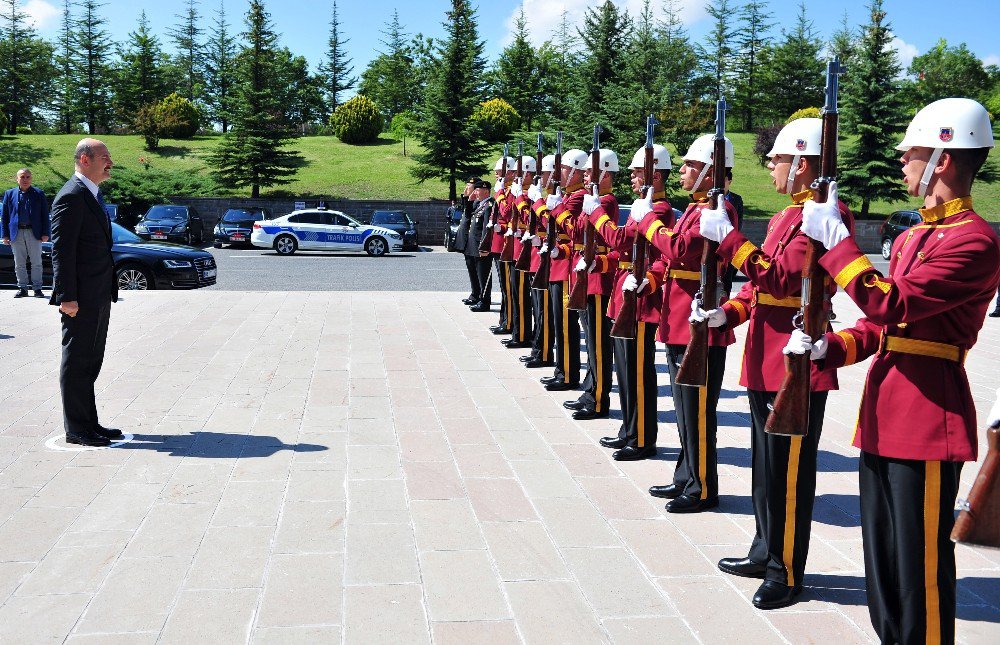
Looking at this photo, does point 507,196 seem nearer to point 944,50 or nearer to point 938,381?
point 938,381

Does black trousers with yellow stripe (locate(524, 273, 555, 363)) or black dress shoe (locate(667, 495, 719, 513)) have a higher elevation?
black trousers with yellow stripe (locate(524, 273, 555, 363))

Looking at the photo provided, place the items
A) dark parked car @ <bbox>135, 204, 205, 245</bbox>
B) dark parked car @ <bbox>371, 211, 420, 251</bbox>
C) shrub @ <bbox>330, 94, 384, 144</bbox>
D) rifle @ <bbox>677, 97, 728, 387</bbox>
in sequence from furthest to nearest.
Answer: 1. shrub @ <bbox>330, 94, 384, 144</bbox>
2. dark parked car @ <bbox>371, 211, 420, 251</bbox>
3. dark parked car @ <bbox>135, 204, 205, 245</bbox>
4. rifle @ <bbox>677, 97, 728, 387</bbox>

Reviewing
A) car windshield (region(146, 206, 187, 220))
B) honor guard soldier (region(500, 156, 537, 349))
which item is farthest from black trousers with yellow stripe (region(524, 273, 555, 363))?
car windshield (region(146, 206, 187, 220))

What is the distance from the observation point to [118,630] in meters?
3.72

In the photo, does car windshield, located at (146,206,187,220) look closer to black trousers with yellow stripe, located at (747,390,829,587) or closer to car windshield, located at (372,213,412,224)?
car windshield, located at (372,213,412,224)

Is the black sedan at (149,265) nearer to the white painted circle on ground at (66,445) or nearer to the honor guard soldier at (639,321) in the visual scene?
A: the white painted circle on ground at (66,445)

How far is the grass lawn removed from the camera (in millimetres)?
41250

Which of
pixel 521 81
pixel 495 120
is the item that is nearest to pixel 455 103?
pixel 495 120

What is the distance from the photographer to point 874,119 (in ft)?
122

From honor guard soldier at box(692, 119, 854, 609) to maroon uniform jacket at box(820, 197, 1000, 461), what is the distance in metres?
0.74

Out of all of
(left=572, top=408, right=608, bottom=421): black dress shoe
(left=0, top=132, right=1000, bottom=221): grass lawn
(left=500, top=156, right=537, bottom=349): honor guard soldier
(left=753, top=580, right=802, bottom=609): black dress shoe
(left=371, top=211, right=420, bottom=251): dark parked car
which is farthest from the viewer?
(left=0, top=132, right=1000, bottom=221): grass lawn

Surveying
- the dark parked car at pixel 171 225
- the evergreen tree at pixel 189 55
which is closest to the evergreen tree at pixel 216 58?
the evergreen tree at pixel 189 55

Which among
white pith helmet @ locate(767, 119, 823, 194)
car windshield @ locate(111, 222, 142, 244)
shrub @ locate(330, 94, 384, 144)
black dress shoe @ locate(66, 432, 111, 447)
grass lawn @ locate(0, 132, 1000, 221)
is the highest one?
shrub @ locate(330, 94, 384, 144)

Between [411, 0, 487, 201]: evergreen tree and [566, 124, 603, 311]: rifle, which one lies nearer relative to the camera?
[566, 124, 603, 311]: rifle
